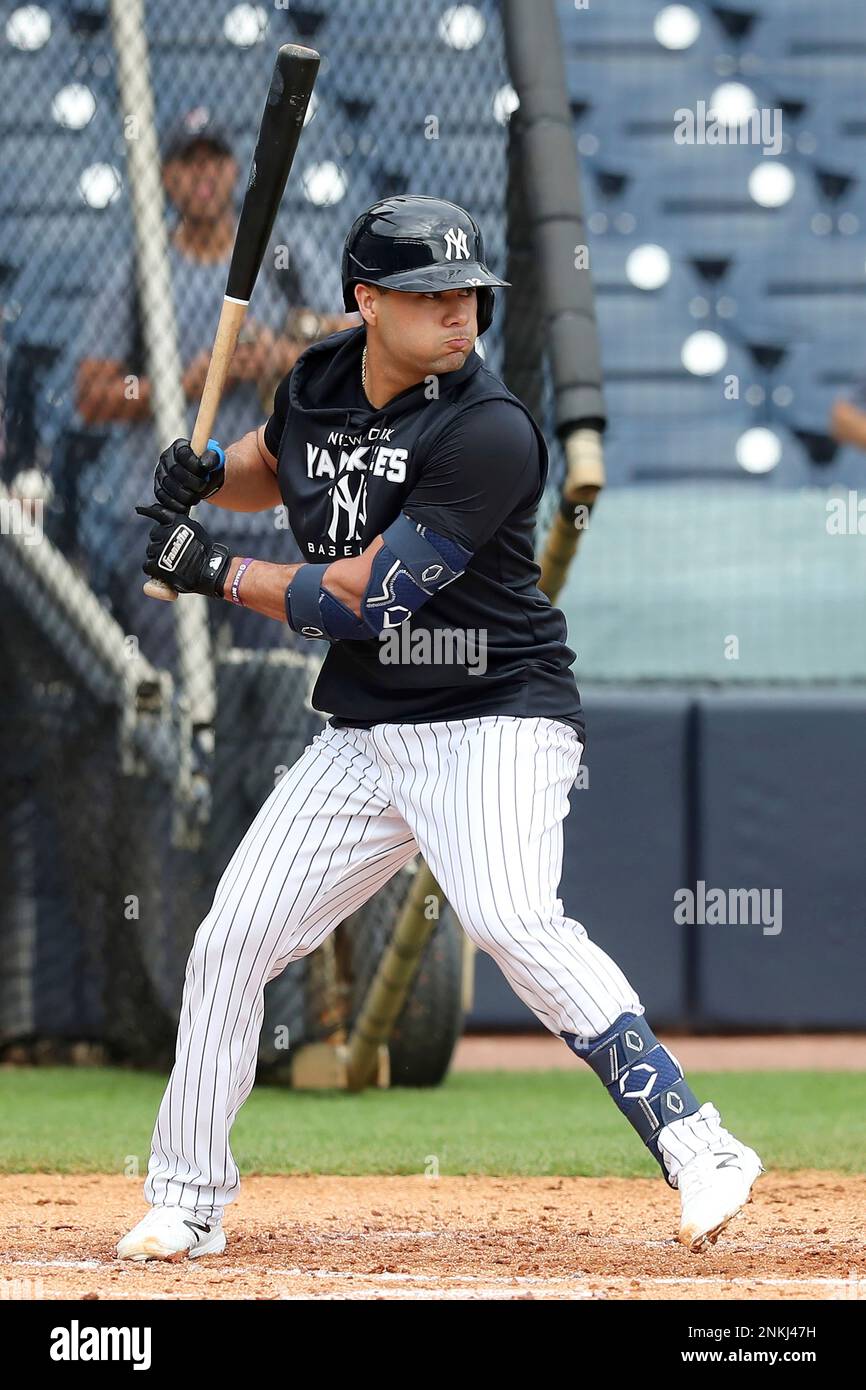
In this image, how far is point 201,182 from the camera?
16.5ft

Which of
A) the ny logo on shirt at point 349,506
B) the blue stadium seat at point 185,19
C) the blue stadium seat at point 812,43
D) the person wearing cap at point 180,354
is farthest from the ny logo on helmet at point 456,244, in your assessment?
the blue stadium seat at point 812,43

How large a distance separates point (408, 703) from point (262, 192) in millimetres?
867

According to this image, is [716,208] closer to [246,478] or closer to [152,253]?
[152,253]

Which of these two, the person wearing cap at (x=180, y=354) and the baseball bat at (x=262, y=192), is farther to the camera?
the person wearing cap at (x=180, y=354)

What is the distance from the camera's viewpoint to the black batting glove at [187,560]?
2.52 m

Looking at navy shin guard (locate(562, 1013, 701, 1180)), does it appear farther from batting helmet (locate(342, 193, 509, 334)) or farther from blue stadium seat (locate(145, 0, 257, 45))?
blue stadium seat (locate(145, 0, 257, 45))

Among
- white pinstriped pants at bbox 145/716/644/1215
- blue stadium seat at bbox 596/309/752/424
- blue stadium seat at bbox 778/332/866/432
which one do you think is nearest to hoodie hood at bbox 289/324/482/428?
white pinstriped pants at bbox 145/716/644/1215

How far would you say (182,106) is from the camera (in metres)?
5.36

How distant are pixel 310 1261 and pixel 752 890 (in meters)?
3.45

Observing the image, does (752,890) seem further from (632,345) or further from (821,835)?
(632,345)

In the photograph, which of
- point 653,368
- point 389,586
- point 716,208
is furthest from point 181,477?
point 716,208

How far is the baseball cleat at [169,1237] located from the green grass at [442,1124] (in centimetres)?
103

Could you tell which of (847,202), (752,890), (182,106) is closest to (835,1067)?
(752,890)

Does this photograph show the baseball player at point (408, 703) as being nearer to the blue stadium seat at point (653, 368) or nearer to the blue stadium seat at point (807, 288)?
the blue stadium seat at point (653, 368)
